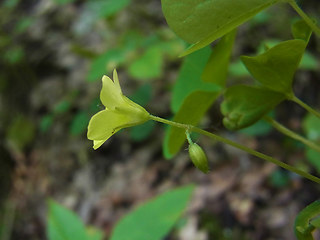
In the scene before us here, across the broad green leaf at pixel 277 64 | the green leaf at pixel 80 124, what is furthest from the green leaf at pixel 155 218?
the green leaf at pixel 80 124

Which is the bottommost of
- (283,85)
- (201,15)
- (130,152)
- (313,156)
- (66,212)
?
(130,152)

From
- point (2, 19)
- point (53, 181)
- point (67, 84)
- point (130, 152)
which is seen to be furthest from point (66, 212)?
point (2, 19)

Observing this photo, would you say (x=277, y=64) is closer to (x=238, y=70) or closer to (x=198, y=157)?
(x=198, y=157)

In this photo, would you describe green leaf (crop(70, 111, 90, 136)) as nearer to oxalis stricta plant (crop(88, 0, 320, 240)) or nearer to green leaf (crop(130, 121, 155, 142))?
green leaf (crop(130, 121, 155, 142))

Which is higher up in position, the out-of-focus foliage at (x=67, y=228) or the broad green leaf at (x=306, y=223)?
the broad green leaf at (x=306, y=223)

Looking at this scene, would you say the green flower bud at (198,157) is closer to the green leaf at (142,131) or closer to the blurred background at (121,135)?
the blurred background at (121,135)

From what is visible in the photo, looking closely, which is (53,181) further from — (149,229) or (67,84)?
(149,229)

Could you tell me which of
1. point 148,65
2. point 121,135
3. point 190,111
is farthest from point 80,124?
point 190,111
